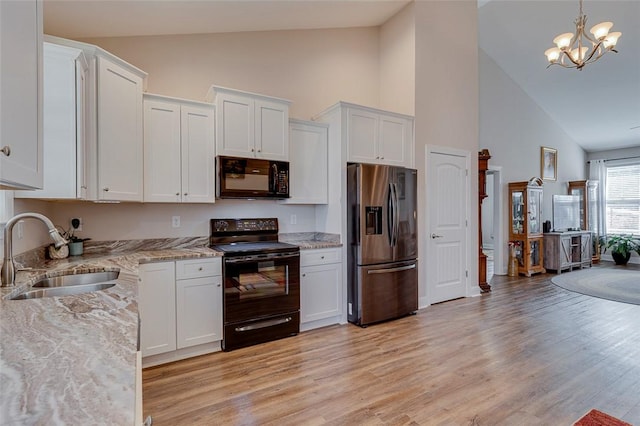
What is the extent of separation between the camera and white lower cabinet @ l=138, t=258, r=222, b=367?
254 cm

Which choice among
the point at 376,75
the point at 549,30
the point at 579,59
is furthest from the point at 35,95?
the point at 549,30

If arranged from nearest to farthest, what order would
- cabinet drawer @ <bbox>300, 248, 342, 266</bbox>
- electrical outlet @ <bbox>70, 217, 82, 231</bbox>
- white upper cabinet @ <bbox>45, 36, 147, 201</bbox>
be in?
white upper cabinet @ <bbox>45, 36, 147, 201</bbox> → electrical outlet @ <bbox>70, 217, 82, 231</bbox> → cabinet drawer @ <bbox>300, 248, 342, 266</bbox>

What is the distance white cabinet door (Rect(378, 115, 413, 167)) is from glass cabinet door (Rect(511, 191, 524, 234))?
3495mm

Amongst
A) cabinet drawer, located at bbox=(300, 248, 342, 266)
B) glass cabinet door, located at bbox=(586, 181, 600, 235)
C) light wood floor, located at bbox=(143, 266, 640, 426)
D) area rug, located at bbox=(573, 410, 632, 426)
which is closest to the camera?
area rug, located at bbox=(573, 410, 632, 426)

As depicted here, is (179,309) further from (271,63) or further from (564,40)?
(564,40)

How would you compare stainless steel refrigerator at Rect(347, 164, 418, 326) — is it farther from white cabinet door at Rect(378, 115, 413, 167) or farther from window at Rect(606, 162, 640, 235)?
window at Rect(606, 162, 640, 235)

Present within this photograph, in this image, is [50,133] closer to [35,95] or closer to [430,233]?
[35,95]

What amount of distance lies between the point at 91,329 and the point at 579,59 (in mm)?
5382

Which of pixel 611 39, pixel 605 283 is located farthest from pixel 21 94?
pixel 605 283

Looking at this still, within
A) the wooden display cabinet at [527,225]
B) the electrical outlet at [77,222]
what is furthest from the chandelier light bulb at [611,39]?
the electrical outlet at [77,222]

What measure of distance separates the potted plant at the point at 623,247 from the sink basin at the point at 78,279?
32.1 feet

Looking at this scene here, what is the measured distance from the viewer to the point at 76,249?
8.70 ft

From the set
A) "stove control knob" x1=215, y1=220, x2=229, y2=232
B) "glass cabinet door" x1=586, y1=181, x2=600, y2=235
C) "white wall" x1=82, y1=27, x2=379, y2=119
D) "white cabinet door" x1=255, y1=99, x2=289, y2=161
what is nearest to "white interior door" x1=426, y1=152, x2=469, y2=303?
"white wall" x1=82, y1=27, x2=379, y2=119

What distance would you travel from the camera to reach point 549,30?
5184 millimetres
